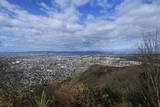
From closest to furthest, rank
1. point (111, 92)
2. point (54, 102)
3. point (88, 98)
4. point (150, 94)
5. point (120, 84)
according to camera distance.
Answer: point (150, 94) → point (54, 102) → point (88, 98) → point (111, 92) → point (120, 84)

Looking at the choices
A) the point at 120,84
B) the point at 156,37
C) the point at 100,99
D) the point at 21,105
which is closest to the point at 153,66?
the point at 156,37

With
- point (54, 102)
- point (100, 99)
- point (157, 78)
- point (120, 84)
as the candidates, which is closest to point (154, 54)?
point (157, 78)

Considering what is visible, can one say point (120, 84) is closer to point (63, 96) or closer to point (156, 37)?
point (63, 96)

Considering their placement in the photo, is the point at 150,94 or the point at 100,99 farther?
the point at 100,99

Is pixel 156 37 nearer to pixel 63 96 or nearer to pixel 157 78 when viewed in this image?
pixel 157 78

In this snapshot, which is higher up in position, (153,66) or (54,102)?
(153,66)

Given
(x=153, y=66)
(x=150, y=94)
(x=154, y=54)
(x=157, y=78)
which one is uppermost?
(x=154, y=54)

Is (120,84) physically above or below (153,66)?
below

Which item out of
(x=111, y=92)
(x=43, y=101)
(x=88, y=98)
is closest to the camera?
(x=43, y=101)

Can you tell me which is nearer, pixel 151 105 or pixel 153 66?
pixel 153 66
